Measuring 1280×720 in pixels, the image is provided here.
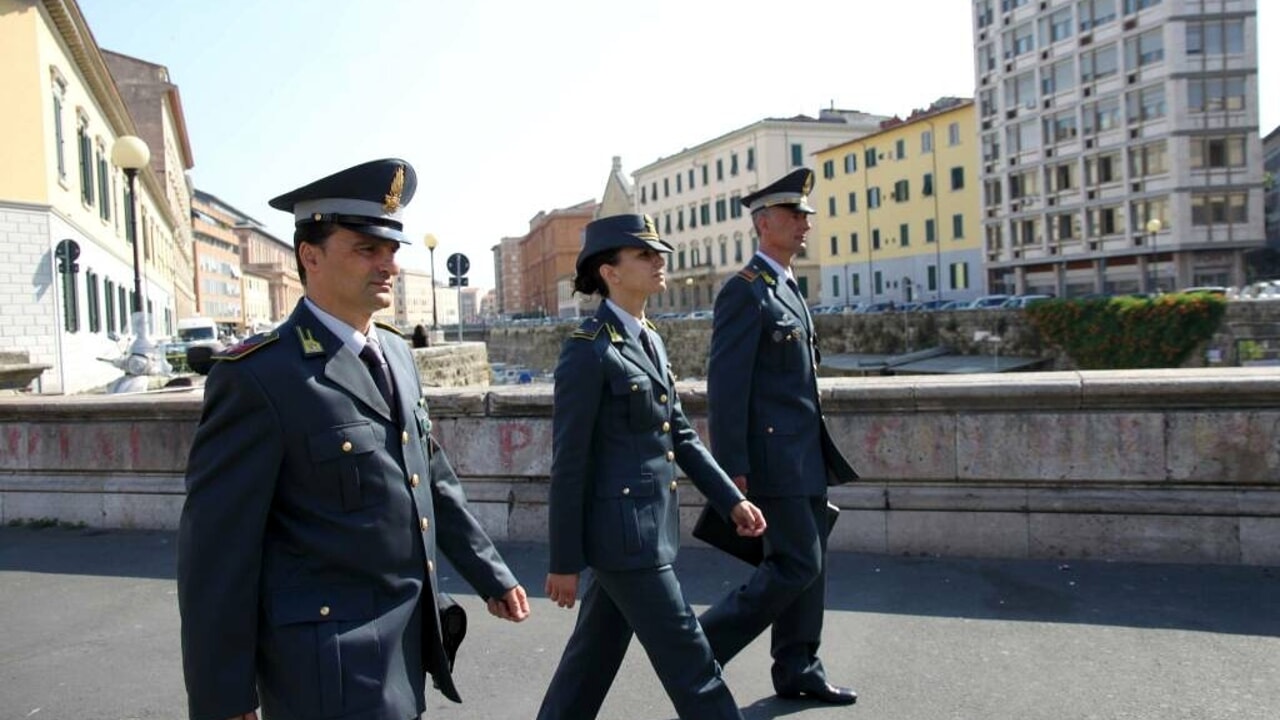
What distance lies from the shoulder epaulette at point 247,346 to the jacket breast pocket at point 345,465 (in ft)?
0.79

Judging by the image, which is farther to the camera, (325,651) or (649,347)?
(649,347)

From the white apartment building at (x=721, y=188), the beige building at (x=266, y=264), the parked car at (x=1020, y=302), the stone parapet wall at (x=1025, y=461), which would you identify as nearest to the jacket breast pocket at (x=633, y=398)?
the stone parapet wall at (x=1025, y=461)

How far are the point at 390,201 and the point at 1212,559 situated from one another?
5079mm

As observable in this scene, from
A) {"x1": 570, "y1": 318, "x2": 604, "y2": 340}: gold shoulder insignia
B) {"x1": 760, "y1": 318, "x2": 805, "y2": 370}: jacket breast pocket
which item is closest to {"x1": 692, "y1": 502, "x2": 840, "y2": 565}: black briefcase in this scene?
{"x1": 760, "y1": 318, "x2": 805, "y2": 370}: jacket breast pocket

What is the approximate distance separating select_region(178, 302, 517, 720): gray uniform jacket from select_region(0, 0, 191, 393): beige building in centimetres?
1503

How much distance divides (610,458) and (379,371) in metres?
1.03

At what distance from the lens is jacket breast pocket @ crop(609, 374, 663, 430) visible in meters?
3.28

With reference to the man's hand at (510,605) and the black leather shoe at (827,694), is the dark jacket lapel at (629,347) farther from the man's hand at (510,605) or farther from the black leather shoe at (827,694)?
the black leather shoe at (827,694)

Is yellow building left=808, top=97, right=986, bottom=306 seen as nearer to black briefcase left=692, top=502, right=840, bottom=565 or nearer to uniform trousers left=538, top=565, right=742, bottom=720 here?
black briefcase left=692, top=502, right=840, bottom=565

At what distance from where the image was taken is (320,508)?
2.25m

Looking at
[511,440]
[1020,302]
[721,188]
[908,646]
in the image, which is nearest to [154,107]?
[721,188]

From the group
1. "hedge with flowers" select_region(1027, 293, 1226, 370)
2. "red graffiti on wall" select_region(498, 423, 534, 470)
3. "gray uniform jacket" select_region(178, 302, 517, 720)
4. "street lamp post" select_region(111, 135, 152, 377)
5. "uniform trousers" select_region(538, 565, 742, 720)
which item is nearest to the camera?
"gray uniform jacket" select_region(178, 302, 517, 720)

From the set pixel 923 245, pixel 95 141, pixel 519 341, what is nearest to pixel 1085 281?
pixel 923 245

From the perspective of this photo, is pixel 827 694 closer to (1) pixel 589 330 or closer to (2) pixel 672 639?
(2) pixel 672 639
